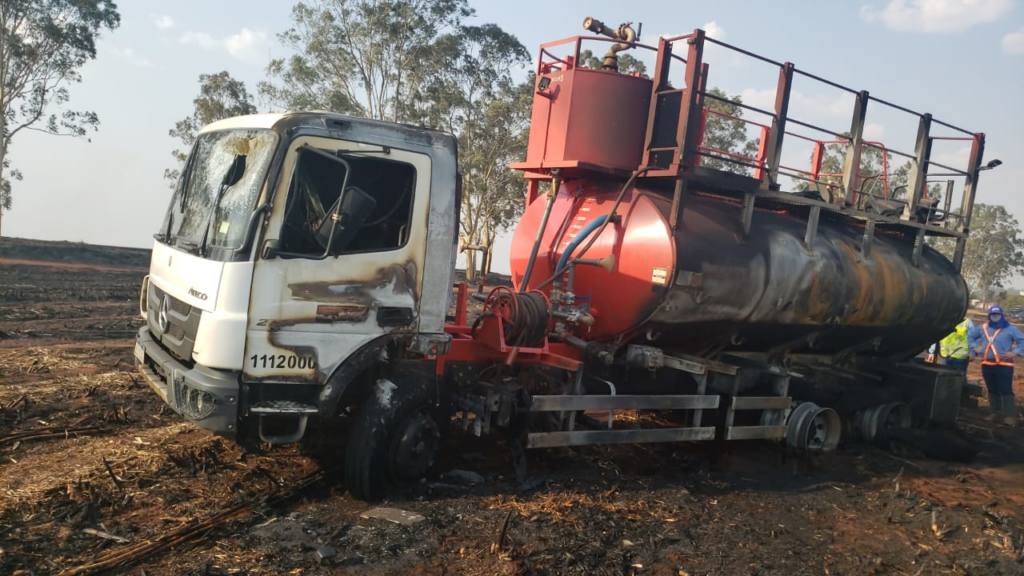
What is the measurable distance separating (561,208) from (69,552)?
5430mm

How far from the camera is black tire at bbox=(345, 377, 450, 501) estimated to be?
5.51 metres

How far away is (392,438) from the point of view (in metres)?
5.67

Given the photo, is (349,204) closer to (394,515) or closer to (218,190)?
(218,190)

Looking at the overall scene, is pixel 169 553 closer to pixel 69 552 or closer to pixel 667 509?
pixel 69 552

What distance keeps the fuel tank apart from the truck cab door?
2.26 meters

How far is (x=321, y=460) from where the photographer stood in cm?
638

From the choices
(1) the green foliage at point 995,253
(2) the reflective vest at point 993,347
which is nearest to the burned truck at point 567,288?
(2) the reflective vest at point 993,347

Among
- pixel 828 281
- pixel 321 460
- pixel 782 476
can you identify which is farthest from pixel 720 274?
pixel 321 460

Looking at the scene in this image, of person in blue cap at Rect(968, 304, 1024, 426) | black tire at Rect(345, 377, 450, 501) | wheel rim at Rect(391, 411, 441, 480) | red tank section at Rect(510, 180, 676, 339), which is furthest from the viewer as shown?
person in blue cap at Rect(968, 304, 1024, 426)

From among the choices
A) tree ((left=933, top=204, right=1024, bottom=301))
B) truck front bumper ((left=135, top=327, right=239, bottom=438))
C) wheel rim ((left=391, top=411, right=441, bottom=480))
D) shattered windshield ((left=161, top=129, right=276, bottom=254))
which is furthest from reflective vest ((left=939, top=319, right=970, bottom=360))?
tree ((left=933, top=204, right=1024, bottom=301))

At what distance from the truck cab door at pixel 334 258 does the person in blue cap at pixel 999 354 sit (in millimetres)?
10248

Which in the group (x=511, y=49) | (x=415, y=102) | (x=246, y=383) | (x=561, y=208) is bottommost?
(x=246, y=383)

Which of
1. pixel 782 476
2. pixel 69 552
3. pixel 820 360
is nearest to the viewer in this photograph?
pixel 69 552

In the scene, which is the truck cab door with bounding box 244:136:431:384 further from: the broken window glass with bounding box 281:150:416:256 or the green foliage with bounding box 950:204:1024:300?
the green foliage with bounding box 950:204:1024:300
